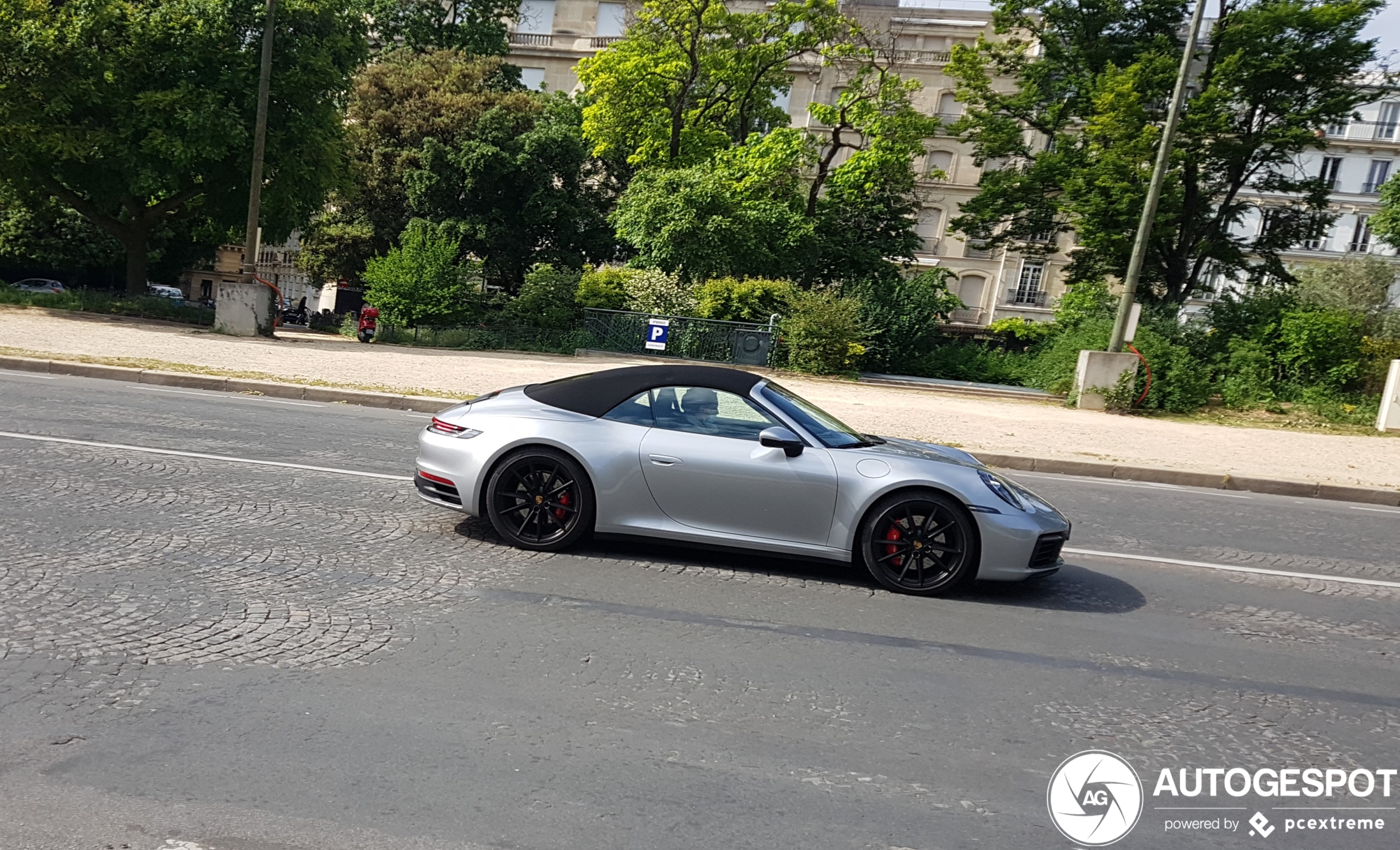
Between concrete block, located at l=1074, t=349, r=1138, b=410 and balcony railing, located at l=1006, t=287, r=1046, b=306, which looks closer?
concrete block, located at l=1074, t=349, r=1138, b=410

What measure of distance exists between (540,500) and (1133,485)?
26.8ft

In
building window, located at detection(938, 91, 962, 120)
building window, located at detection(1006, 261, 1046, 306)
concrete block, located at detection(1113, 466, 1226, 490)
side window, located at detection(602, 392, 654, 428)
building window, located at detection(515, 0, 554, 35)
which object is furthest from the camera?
building window, located at detection(1006, 261, 1046, 306)

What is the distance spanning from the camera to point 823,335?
2348 centimetres

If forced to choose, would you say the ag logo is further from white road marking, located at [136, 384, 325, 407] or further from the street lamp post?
the street lamp post

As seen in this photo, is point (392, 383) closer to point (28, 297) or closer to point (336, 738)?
point (336, 738)

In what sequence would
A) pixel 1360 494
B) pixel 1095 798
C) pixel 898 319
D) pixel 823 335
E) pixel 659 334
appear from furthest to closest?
1. pixel 898 319
2. pixel 659 334
3. pixel 823 335
4. pixel 1360 494
5. pixel 1095 798

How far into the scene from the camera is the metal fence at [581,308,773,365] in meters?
24.5

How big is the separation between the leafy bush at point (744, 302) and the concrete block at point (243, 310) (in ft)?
35.8

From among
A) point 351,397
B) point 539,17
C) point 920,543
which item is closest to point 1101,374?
point 351,397

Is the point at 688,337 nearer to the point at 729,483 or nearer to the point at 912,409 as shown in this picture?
the point at 912,409

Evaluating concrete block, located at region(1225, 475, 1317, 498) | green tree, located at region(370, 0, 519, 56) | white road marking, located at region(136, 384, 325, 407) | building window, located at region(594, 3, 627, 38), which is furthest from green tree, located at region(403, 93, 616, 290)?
concrete block, located at region(1225, 475, 1317, 498)

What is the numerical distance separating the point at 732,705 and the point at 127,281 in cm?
3183

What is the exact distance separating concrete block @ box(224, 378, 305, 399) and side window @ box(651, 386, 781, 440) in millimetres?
8918

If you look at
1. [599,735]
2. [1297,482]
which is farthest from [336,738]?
[1297,482]
